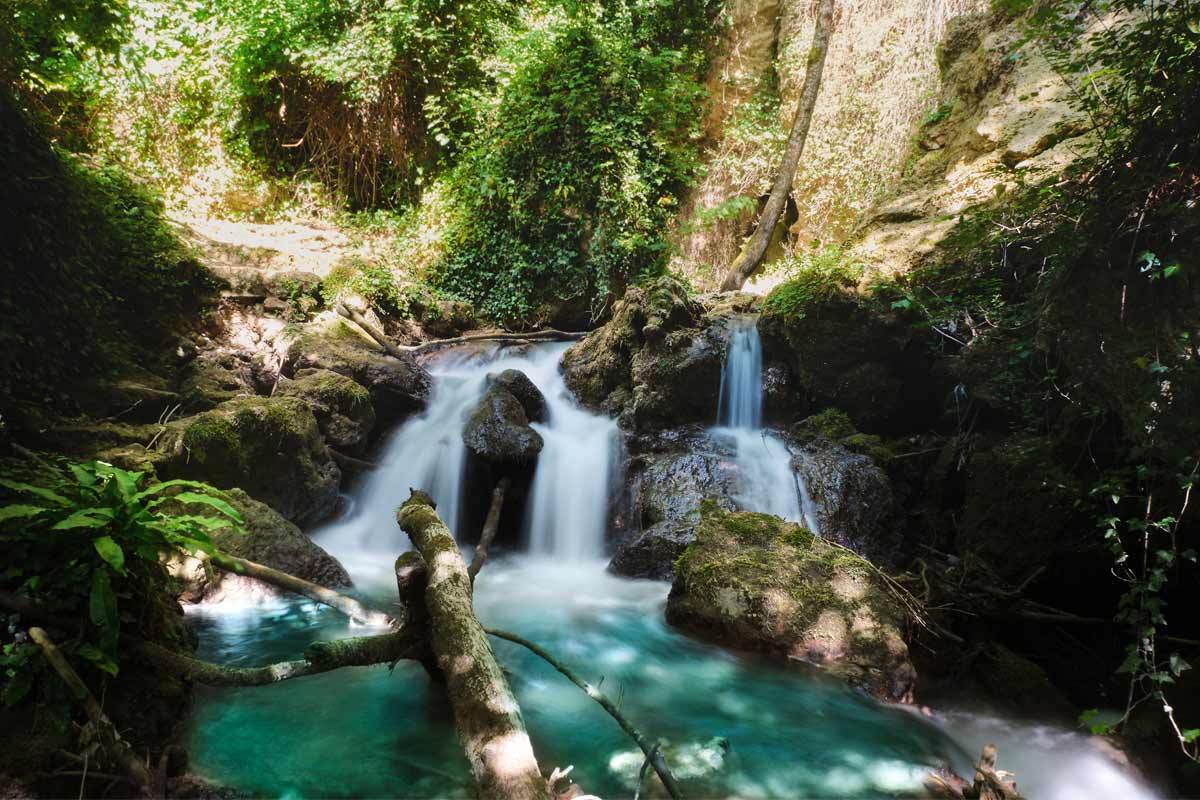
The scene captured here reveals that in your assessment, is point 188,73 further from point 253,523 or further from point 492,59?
point 253,523

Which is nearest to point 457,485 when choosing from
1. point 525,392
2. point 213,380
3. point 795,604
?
point 525,392

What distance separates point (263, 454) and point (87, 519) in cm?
383

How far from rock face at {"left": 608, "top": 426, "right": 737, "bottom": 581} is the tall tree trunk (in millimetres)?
4950

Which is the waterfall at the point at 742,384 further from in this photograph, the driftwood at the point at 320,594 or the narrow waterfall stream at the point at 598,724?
the driftwood at the point at 320,594

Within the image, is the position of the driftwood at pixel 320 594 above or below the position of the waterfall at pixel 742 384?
below

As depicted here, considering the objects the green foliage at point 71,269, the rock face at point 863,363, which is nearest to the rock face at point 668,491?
the rock face at point 863,363

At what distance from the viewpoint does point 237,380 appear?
290 inches

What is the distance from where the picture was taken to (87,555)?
2541 millimetres

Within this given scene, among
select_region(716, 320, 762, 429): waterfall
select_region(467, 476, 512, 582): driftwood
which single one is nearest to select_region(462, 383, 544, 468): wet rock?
select_region(467, 476, 512, 582): driftwood

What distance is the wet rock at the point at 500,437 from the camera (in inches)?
275

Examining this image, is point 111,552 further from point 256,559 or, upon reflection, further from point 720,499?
point 720,499

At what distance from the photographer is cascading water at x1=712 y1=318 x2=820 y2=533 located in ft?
22.0

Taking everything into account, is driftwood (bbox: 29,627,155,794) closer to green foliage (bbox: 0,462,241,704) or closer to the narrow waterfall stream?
green foliage (bbox: 0,462,241,704)

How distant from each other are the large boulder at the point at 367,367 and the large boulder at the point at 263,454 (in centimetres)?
133
